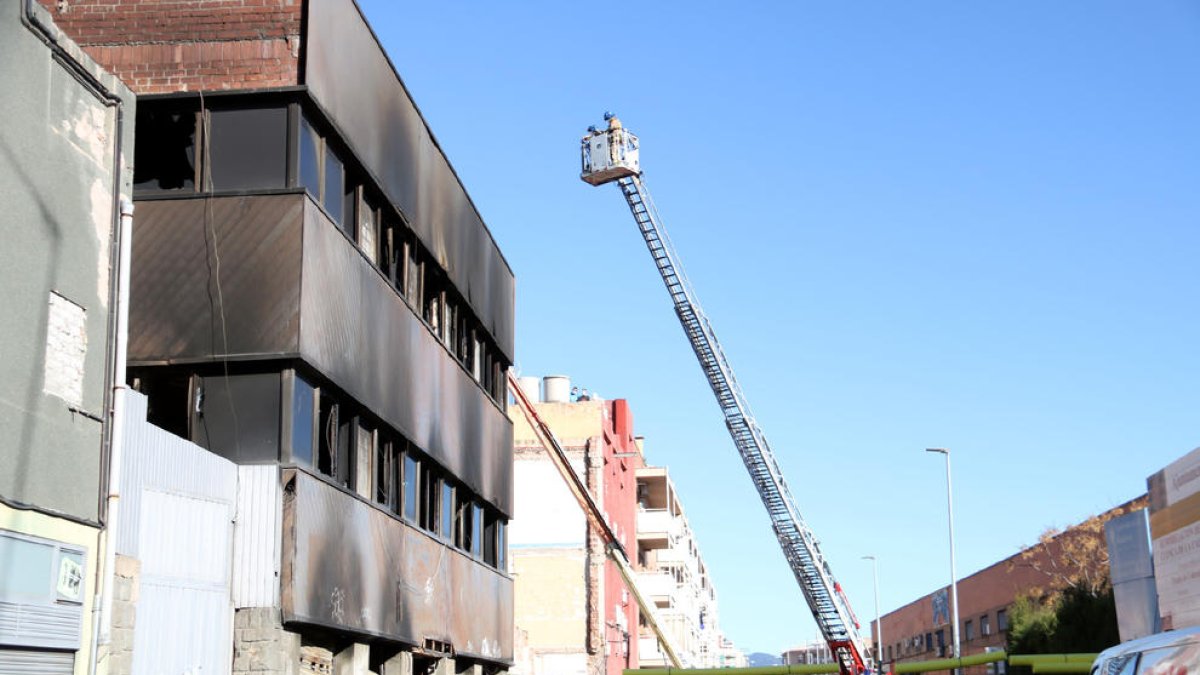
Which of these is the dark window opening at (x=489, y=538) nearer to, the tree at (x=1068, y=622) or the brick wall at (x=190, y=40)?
the brick wall at (x=190, y=40)

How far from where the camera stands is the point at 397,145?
80.7ft

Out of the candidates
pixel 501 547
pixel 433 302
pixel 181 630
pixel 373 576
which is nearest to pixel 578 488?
pixel 501 547

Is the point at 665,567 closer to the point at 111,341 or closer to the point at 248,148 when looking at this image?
the point at 248,148

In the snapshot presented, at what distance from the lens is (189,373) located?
1886 centimetres

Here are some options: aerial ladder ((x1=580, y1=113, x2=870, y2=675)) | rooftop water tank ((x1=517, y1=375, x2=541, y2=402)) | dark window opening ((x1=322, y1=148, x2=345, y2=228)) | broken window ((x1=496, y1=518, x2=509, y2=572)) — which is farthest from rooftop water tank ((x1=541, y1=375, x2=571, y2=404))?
dark window opening ((x1=322, y1=148, x2=345, y2=228))

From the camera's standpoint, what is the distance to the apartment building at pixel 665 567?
74188 mm

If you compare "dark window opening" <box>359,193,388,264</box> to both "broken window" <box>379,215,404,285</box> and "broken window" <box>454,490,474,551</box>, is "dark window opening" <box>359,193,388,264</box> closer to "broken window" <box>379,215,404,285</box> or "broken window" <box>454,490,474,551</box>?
"broken window" <box>379,215,404,285</box>

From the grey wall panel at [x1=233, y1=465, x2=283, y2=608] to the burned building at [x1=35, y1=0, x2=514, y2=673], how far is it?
25 millimetres

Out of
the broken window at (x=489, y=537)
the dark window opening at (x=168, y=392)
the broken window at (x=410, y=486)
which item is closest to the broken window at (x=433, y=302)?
the broken window at (x=410, y=486)

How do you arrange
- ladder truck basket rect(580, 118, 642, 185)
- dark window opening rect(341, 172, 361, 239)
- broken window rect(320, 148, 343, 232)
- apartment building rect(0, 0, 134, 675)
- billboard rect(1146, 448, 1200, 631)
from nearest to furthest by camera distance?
apartment building rect(0, 0, 134, 675) < broken window rect(320, 148, 343, 232) < dark window opening rect(341, 172, 361, 239) < billboard rect(1146, 448, 1200, 631) < ladder truck basket rect(580, 118, 642, 185)

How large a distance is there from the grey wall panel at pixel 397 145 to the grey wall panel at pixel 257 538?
18.1 feet

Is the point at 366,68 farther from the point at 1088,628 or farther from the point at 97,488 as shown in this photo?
the point at 1088,628

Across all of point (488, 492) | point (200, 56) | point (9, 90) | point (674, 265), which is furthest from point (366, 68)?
point (674, 265)

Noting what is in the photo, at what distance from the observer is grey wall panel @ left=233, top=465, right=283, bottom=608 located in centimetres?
1811
